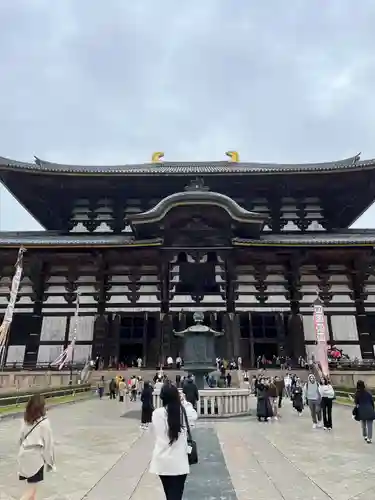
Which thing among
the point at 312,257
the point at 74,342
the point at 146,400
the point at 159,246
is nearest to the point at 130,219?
the point at 159,246

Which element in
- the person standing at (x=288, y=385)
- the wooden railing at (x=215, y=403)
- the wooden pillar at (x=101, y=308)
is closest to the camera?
the wooden railing at (x=215, y=403)

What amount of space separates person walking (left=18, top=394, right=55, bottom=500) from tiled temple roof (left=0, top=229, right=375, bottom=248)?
2354 cm

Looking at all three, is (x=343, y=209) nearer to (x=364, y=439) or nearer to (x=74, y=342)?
(x=74, y=342)

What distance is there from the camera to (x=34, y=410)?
4910 mm

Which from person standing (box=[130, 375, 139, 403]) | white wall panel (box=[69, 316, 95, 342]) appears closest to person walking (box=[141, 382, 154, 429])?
person standing (box=[130, 375, 139, 403])

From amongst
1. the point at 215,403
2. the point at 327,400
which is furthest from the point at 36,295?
the point at 327,400

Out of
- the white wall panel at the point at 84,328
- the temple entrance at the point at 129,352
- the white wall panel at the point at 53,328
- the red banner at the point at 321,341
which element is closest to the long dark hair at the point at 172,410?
the red banner at the point at 321,341

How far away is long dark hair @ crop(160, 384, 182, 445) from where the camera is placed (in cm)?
432

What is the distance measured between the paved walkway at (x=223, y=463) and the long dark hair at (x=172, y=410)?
2.07m

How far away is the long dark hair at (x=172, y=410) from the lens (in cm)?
432

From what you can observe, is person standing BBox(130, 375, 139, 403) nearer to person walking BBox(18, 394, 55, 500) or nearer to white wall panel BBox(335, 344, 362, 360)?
white wall panel BBox(335, 344, 362, 360)

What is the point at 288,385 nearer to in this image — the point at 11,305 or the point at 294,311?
the point at 294,311

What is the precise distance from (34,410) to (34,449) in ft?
1.38

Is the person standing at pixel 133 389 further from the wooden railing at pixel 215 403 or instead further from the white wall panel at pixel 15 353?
the white wall panel at pixel 15 353
